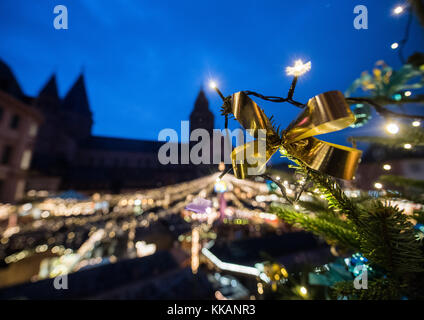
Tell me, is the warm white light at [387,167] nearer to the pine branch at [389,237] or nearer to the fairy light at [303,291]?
the pine branch at [389,237]

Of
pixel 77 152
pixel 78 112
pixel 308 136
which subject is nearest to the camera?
pixel 308 136

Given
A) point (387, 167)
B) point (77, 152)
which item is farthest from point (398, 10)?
point (77, 152)

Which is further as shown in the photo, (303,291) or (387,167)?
(303,291)

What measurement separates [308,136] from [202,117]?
79 cm

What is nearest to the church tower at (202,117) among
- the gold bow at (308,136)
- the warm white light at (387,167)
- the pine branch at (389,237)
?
the gold bow at (308,136)

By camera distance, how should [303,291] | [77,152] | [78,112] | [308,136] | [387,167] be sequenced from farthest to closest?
[78,112] → [77,152] → [303,291] → [387,167] → [308,136]

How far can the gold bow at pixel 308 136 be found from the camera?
526 millimetres

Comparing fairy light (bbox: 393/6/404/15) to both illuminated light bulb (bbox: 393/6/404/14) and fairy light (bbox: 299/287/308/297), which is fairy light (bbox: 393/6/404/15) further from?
fairy light (bbox: 299/287/308/297)

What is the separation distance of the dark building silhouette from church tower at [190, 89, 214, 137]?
1160 centimetres

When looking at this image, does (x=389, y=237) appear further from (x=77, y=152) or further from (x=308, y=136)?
(x=77, y=152)

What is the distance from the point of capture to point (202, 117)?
4.03ft

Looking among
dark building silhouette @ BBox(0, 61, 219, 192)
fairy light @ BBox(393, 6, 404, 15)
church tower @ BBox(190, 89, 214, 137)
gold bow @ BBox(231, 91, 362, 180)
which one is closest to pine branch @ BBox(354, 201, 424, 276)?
gold bow @ BBox(231, 91, 362, 180)
